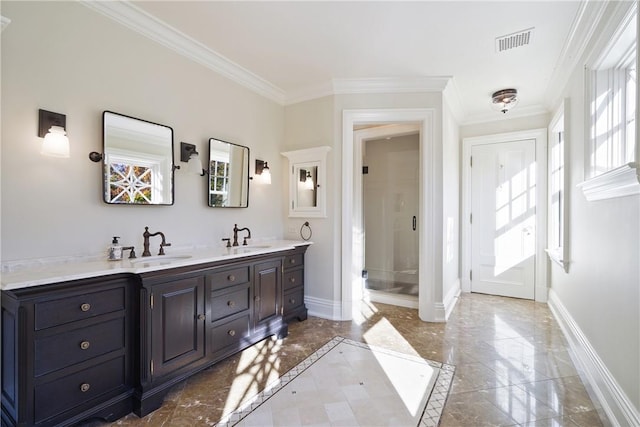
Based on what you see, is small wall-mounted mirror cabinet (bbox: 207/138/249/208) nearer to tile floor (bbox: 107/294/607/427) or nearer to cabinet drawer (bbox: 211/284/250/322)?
cabinet drawer (bbox: 211/284/250/322)

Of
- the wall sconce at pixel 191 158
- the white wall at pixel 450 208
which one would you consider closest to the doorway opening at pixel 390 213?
the white wall at pixel 450 208

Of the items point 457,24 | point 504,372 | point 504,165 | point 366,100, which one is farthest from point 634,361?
point 504,165

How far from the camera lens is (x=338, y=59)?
8.95ft

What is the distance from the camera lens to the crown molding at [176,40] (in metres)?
2.01

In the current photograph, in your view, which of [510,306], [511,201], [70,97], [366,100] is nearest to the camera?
[70,97]

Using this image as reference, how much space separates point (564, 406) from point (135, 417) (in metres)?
2.51

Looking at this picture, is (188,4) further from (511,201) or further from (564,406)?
(511,201)

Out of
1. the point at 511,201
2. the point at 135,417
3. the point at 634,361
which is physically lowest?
the point at 135,417

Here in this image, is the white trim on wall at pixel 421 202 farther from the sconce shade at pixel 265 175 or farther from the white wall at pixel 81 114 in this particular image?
the white wall at pixel 81 114

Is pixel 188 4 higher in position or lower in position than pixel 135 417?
higher

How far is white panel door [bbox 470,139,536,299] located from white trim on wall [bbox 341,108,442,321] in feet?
4.99

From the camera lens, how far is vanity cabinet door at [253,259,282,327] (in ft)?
8.20

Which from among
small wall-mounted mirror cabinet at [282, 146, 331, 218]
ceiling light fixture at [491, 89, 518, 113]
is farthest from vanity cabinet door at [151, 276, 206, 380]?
ceiling light fixture at [491, 89, 518, 113]

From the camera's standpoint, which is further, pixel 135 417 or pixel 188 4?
pixel 188 4
